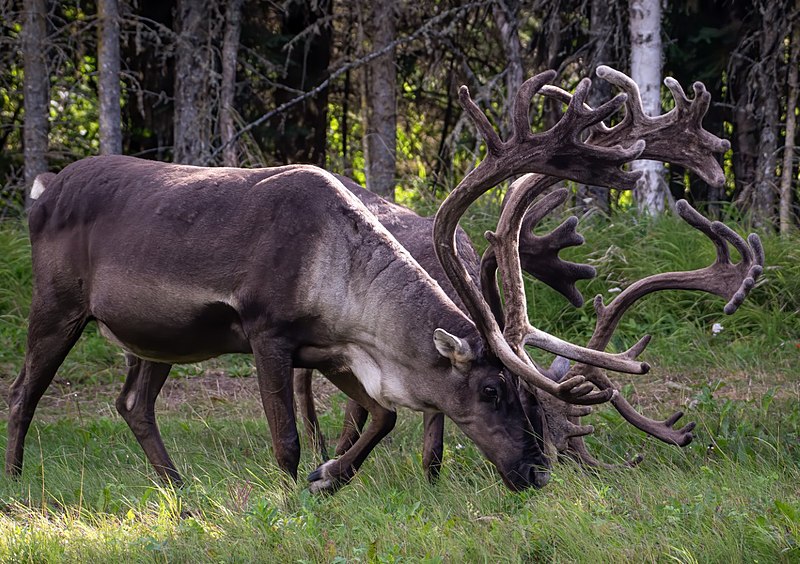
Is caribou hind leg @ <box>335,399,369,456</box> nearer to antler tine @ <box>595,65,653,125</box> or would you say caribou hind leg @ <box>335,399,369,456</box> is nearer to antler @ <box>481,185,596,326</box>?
antler @ <box>481,185,596,326</box>

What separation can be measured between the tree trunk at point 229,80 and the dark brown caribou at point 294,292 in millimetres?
5025

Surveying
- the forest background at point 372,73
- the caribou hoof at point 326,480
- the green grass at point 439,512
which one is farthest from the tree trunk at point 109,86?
the caribou hoof at point 326,480

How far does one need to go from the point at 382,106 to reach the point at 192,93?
2.04m

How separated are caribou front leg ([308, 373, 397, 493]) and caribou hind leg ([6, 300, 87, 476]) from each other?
5.61 feet

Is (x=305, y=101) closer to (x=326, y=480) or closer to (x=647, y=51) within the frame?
(x=647, y=51)

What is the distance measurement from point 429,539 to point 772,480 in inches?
64.3

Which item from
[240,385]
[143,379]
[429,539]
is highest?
[429,539]

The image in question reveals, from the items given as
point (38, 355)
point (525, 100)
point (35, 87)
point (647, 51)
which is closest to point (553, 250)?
point (525, 100)

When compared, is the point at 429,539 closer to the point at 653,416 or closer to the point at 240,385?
the point at 653,416

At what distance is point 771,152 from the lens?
35.8ft

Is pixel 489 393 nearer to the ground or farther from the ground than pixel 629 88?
nearer to the ground

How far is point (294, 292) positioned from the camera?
5.73 m

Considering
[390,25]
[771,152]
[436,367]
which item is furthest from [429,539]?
[390,25]

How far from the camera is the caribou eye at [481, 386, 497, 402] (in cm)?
546
